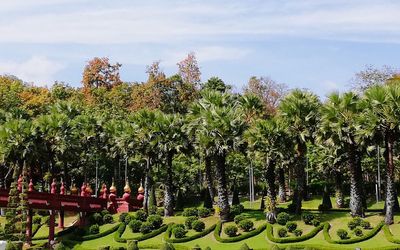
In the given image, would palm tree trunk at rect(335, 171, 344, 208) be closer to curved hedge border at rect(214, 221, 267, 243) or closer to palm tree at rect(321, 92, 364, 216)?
palm tree at rect(321, 92, 364, 216)

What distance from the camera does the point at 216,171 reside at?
52.0 m

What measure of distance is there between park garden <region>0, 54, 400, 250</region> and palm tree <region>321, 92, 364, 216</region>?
0.08 metres

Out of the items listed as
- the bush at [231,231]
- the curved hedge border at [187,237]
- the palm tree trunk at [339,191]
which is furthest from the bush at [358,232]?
the palm tree trunk at [339,191]

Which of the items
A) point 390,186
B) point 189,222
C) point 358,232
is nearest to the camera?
point 358,232

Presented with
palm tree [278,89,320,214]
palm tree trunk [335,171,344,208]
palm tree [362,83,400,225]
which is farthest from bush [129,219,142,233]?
palm tree [362,83,400,225]

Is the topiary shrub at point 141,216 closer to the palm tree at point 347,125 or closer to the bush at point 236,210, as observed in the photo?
the bush at point 236,210

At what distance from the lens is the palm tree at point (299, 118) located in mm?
49062

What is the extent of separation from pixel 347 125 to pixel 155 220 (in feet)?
54.7

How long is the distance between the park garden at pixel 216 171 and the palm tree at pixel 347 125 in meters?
0.08

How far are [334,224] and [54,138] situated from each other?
2693 centimetres

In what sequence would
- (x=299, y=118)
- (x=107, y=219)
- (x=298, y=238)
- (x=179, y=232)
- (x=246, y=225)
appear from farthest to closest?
(x=107, y=219) < (x=299, y=118) < (x=179, y=232) < (x=246, y=225) < (x=298, y=238)

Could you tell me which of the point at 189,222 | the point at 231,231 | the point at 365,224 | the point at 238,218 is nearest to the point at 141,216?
the point at 189,222

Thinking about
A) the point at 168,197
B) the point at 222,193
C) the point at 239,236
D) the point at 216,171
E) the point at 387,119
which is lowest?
the point at 239,236

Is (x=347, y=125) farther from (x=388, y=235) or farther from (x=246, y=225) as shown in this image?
(x=246, y=225)
